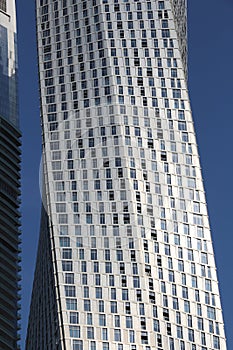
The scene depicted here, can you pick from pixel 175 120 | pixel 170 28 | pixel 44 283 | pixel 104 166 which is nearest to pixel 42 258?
pixel 44 283

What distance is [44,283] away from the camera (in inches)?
5522

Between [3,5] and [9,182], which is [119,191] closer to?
[9,182]

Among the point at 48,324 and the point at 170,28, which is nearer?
the point at 48,324

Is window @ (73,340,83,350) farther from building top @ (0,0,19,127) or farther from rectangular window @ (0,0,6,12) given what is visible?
rectangular window @ (0,0,6,12)

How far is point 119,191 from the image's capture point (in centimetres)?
14075

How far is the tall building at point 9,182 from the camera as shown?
137750 millimetres

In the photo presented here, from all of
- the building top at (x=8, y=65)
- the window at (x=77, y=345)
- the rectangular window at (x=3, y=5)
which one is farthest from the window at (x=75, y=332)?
the rectangular window at (x=3, y=5)

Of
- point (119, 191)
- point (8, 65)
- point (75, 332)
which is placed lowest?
point (75, 332)

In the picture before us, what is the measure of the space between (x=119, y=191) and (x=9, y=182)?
1629cm

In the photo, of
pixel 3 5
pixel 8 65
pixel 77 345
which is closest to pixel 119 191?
pixel 77 345

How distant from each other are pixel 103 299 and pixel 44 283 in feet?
31.2

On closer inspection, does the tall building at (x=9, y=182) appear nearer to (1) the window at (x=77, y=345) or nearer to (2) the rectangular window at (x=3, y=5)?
(2) the rectangular window at (x=3, y=5)

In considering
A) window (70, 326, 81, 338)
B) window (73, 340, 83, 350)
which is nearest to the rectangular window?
window (70, 326, 81, 338)

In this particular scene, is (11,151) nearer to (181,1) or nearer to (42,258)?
(42,258)
